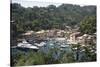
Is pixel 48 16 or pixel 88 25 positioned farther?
pixel 88 25

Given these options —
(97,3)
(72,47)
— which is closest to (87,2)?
(97,3)

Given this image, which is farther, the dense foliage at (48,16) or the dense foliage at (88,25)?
the dense foliage at (88,25)

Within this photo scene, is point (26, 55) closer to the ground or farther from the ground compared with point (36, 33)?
closer to the ground

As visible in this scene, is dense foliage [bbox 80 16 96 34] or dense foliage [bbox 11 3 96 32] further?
dense foliage [bbox 80 16 96 34]

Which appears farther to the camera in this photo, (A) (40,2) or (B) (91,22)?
(B) (91,22)
